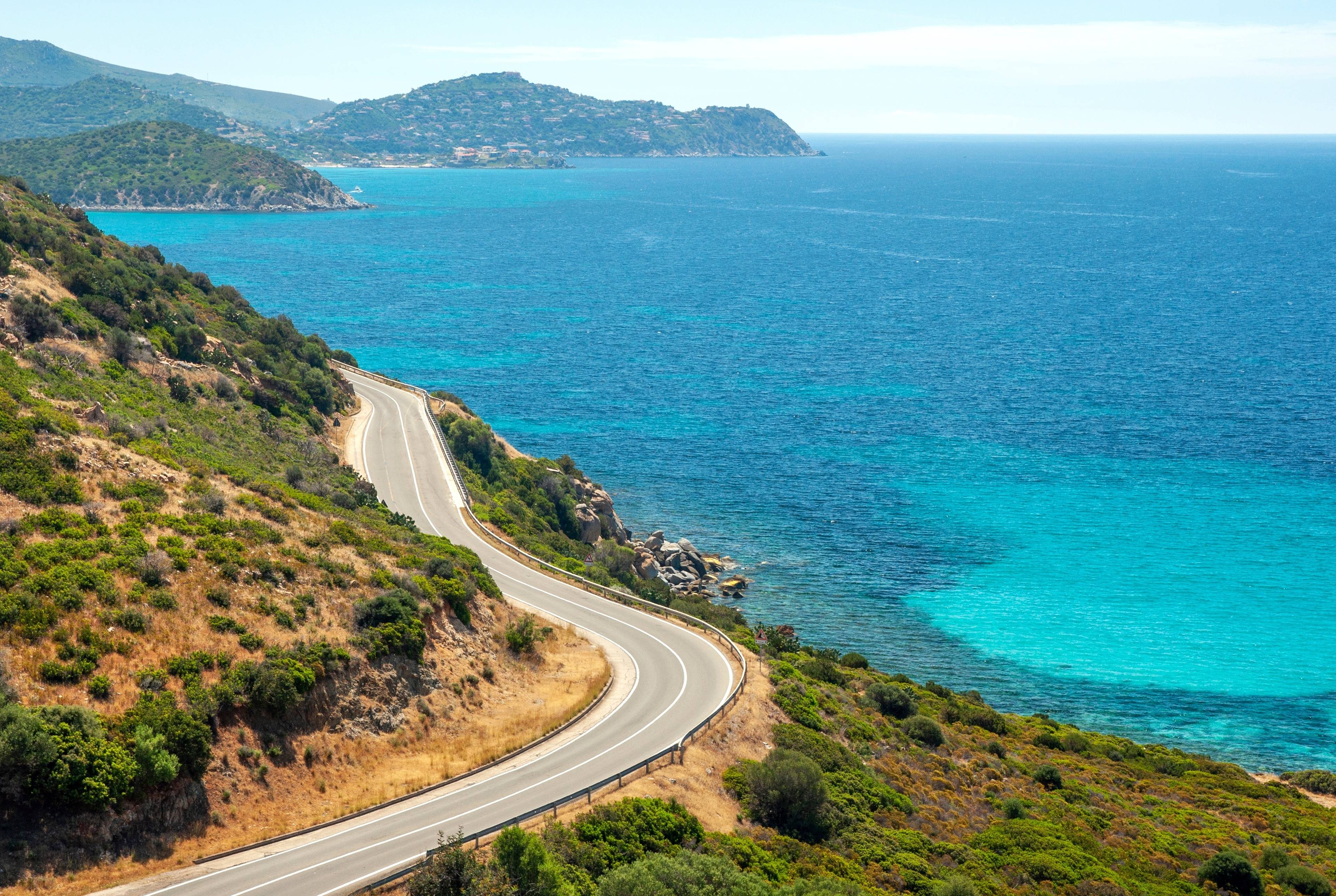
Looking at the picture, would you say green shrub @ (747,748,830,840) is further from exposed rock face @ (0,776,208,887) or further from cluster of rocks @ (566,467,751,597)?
cluster of rocks @ (566,467,751,597)

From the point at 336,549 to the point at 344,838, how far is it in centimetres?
1370

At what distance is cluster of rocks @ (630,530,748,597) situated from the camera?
5825 cm

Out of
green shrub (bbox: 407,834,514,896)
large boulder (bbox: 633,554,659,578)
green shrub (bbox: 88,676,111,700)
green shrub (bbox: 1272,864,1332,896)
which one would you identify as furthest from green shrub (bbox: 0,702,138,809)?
large boulder (bbox: 633,554,659,578)

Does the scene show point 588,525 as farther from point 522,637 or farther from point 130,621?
point 130,621

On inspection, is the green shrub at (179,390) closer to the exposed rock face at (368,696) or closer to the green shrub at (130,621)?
the green shrub at (130,621)

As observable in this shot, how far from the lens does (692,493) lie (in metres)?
74.6

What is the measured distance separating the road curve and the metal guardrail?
37 centimetres

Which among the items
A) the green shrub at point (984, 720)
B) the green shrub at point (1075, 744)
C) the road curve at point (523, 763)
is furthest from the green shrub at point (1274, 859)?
the road curve at point (523, 763)

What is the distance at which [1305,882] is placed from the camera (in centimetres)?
2891

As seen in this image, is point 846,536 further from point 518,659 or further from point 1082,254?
point 1082,254

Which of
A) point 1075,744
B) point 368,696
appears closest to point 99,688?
point 368,696

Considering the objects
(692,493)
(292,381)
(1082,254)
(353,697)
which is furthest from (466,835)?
(1082,254)

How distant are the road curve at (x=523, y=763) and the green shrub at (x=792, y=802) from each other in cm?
332

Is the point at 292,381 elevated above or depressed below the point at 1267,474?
above
